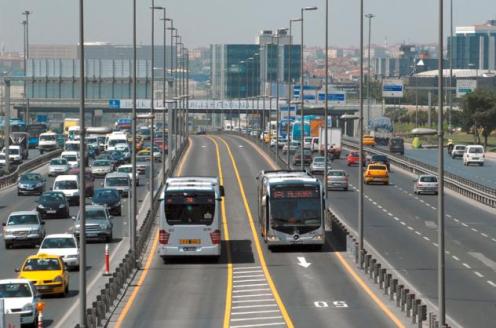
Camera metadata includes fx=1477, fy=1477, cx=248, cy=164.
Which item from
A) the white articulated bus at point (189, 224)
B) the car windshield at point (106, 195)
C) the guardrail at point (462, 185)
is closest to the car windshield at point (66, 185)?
the car windshield at point (106, 195)

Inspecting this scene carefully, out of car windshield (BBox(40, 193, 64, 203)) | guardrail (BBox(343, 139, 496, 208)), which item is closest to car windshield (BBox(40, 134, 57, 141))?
guardrail (BBox(343, 139, 496, 208))

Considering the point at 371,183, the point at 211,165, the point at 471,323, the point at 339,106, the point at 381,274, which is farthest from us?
the point at 339,106

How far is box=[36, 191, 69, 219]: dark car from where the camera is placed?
229 ft

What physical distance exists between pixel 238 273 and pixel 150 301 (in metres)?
7.61

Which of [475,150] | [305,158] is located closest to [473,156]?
[475,150]

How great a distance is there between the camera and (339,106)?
197500 millimetres

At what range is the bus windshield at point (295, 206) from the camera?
52.3 meters

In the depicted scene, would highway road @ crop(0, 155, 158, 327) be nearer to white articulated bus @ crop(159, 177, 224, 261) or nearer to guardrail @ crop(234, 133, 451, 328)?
Answer: white articulated bus @ crop(159, 177, 224, 261)

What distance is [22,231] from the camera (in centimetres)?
5538

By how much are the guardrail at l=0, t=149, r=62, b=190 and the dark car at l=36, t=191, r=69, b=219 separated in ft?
78.4

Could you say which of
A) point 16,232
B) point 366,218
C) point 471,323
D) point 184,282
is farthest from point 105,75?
point 471,323

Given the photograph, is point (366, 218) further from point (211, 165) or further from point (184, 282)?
point (211, 165)

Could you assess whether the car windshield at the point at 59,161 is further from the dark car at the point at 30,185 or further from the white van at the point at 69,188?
the white van at the point at 69,188

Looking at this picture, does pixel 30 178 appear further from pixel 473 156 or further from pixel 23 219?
pixel 473 156
